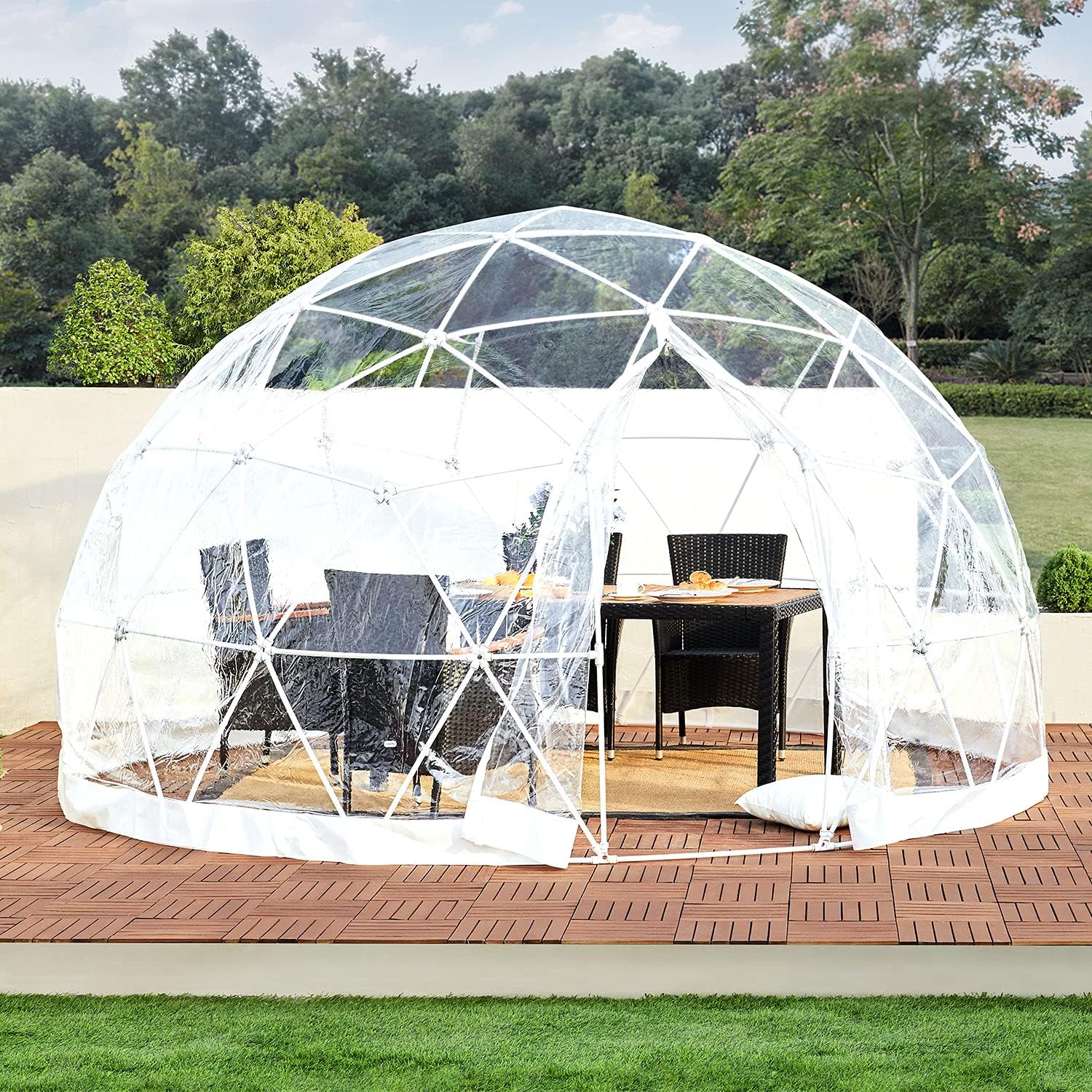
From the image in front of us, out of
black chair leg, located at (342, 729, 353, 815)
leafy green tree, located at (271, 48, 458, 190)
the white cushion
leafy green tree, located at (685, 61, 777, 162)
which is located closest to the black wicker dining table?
the white cushion

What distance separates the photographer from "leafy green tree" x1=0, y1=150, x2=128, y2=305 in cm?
2569

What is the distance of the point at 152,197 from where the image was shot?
89.2 ft

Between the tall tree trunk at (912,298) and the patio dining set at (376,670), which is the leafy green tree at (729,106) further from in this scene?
the patio dining set at (376,670)

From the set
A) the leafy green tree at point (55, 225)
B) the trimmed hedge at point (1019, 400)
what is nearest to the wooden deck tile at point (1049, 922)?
the trimmed hedge at point (1019, 400)

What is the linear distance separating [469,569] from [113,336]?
4.92 meters

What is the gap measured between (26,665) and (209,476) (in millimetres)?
3529

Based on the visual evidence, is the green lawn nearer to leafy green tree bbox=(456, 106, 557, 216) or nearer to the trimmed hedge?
the trimmed hedge

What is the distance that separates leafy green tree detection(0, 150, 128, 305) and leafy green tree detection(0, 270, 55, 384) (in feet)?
4.05

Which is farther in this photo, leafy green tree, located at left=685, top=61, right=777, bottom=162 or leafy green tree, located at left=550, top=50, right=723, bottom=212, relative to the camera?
leafy green tree, located at left=685, top=61, right=777, bottom=162

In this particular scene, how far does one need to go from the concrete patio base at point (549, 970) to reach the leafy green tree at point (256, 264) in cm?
847

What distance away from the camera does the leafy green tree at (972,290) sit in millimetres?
18312

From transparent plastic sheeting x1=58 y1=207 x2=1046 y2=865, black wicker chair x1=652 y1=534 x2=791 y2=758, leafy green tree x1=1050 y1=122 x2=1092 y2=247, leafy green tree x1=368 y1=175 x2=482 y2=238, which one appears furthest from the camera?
leafy green tree x1=368 y1=175 x2=482 y2=238

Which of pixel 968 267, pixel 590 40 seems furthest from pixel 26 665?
pixel 590 40

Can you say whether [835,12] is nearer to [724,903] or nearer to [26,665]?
[26,665]
